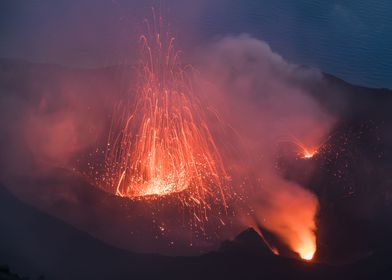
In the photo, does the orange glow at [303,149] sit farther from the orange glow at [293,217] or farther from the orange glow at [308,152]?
the orange glow at [293,217]

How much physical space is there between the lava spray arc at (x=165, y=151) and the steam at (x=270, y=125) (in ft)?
1.97

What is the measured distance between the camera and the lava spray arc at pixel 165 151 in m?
7.25

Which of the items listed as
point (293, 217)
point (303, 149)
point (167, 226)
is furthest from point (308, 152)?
point (167, 226)

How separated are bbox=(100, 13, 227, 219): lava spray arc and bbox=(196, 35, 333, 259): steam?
600mm

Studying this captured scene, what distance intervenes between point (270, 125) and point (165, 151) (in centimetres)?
255

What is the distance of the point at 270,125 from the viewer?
9.09 m

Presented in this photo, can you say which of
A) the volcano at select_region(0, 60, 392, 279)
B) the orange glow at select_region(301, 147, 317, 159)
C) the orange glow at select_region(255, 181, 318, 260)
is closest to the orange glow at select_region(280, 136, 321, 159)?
the orange glow at select_region(301, 147, 317, 159)

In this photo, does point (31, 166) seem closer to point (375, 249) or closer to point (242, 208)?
point (242, 208)

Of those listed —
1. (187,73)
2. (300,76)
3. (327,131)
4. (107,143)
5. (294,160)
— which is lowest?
(107,143)

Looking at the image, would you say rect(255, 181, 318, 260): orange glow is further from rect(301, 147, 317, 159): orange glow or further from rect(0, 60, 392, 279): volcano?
rect(301, 147, 317, 159): orange glow

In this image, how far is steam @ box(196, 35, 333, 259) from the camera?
21.4ft

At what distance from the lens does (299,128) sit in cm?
904

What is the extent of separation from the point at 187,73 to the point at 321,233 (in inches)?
246

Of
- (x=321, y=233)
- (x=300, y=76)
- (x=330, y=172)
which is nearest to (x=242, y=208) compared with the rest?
(x=321, y=233)
